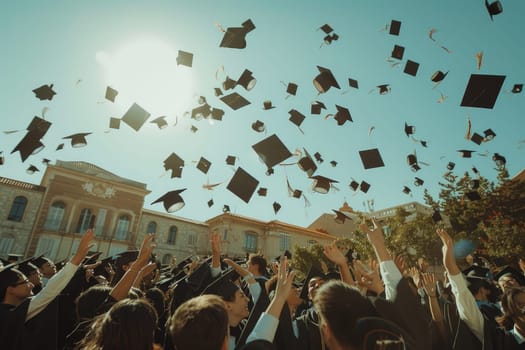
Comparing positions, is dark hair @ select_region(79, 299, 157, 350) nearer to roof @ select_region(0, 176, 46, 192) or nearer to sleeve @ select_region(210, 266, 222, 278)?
sleeve @ select_region(210, 266, 222, 278)

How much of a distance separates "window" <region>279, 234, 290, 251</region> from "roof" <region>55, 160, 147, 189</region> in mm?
15400

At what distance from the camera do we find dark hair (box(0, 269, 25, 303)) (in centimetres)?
258

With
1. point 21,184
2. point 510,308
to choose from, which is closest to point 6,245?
point 21,184

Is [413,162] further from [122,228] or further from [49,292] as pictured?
[122,228]

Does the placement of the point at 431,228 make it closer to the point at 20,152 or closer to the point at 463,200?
the point at 463,200

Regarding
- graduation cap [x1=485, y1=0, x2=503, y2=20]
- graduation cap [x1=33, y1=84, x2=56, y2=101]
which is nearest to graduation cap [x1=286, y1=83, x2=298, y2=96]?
graduation cap [x1=485, y1=0, x2=503, y2=20]

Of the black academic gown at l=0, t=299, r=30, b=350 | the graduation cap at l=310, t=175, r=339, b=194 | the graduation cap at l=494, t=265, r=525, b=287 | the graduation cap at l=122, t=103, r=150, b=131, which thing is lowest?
the black academic gown at l=0, t=299, r=30, b=350

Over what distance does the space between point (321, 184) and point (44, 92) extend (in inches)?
244

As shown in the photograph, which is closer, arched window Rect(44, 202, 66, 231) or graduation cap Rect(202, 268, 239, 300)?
graduation cap Rect(202, 268, 239, 300)

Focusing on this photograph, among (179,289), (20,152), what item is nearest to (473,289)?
(179,289)

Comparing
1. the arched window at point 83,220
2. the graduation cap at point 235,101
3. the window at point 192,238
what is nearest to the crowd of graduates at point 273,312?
the graduation cap at point 235,101

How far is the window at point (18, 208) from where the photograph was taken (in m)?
20.7

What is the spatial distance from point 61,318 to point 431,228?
18.3 metres

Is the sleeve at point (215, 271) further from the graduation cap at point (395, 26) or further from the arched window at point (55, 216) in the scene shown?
the arched window at point (55, 216)
